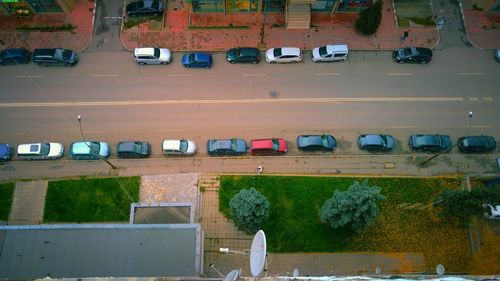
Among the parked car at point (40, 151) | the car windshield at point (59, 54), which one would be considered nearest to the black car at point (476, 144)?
the parked car at point (40, 151)

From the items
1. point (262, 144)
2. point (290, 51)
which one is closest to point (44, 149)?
point (262, 144)

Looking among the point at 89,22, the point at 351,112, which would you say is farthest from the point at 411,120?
the point at 89,22

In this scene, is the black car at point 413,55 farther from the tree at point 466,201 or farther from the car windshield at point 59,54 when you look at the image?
the car windshield at point 59,54

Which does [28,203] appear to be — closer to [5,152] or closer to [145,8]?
[5,152]

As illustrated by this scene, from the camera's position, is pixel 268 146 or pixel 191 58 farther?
pixel 191 58

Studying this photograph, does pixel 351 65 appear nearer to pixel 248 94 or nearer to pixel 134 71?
pixel 248 94

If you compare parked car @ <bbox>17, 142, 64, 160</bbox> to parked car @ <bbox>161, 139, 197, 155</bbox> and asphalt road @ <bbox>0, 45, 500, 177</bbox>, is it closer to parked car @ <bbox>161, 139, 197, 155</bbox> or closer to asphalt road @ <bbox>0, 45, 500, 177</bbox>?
asphalt road @ <bbox>0, 45, 500, 177</bbox>
